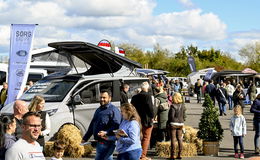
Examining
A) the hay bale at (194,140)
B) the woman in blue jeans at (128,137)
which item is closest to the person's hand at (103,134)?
the woman in blue jeans at (128,137)

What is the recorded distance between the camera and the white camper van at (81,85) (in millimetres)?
14055

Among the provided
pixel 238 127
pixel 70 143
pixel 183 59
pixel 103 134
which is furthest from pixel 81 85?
pixel 183 59

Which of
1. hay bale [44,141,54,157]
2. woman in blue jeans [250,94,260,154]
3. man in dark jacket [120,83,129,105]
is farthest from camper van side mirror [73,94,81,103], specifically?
woman in blue jeans [250,94,260,154]

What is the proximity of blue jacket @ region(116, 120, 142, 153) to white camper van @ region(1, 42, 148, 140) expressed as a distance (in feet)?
19.2

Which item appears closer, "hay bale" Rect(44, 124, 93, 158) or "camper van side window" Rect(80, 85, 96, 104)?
"hay bale" Rect(44, 124, 93, 158)

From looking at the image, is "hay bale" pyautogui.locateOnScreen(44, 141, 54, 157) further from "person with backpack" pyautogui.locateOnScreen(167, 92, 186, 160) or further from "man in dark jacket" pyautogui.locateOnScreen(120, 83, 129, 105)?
"person with backpack" pyautogui.locateOnScreen(167, 92, 186, 160)

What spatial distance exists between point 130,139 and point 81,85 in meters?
6.88

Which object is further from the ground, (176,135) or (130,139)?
(130,139)

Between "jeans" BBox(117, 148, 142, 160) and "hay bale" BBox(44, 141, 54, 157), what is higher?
"jeans" BBox(117, 148, 142, 160)

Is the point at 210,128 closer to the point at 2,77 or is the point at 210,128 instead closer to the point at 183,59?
the point at 2,77

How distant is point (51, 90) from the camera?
14.9m

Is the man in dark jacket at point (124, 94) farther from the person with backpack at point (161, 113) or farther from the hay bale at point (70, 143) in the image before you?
the hay bale at point (70, 143)

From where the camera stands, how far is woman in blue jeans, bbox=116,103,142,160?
8.05m

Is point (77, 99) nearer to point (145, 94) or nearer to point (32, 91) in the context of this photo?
point (32, 91)
